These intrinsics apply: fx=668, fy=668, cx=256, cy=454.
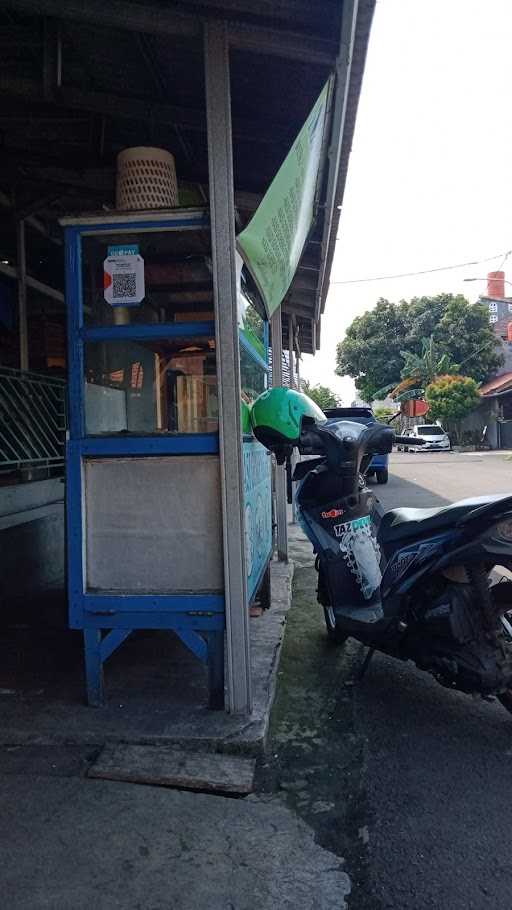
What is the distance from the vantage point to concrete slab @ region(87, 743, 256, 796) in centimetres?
266

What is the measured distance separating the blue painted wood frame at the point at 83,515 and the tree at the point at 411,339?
3899 cm

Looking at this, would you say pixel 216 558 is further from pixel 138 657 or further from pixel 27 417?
pixel 27 417

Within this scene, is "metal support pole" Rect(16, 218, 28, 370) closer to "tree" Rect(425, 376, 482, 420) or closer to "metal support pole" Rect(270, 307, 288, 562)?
"metal support pole" Rect(270, 307, 288, 562)

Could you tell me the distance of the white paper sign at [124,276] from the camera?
10.4 ft

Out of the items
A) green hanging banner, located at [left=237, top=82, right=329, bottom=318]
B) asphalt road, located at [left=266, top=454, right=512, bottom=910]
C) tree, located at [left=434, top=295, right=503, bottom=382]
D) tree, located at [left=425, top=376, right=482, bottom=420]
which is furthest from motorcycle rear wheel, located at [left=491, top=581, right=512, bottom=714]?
tree, located at [left=434, top=295, right=503, bottom=382]

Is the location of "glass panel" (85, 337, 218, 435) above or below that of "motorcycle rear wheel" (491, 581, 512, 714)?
above

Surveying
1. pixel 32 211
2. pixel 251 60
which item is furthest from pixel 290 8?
pixel 32 211

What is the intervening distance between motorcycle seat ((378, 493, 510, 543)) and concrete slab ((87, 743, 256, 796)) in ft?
4.19

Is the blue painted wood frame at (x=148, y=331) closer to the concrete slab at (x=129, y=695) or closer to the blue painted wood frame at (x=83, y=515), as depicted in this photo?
the blue painted wood frame at (x=83, y=515)

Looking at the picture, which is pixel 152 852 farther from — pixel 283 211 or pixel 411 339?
pixel 411 339

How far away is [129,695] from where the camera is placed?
11.1ft

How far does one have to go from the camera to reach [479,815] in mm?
2480

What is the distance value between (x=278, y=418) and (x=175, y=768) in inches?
71.5

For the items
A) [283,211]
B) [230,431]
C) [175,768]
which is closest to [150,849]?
[175,768]
